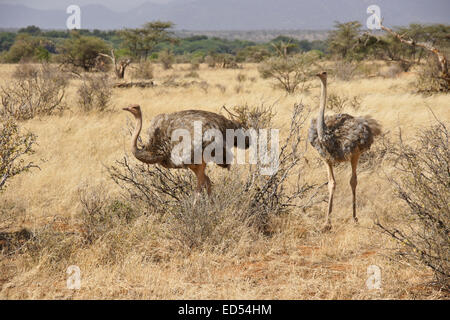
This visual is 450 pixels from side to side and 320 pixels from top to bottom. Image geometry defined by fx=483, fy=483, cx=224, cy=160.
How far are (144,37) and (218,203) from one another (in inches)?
1145

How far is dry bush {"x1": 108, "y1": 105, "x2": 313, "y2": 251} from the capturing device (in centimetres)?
457

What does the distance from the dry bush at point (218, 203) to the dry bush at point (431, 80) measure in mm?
8661

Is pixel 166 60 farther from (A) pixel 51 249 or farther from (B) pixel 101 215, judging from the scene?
(A) pixel 51 249

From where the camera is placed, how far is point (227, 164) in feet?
16.9

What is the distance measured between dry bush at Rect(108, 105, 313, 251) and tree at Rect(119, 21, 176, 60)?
2681cm

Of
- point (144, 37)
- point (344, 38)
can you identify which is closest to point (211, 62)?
point (144, 37)

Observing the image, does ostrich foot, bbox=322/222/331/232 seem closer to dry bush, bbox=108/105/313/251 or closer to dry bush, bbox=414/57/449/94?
dry bush, bbox=108/105/313/251

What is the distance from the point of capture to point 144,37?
32062 mm

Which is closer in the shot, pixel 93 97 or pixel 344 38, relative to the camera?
pixel 93 97

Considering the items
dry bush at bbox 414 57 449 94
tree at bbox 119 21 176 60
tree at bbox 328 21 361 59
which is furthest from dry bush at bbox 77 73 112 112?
tree at bbox 328 21 361 59
